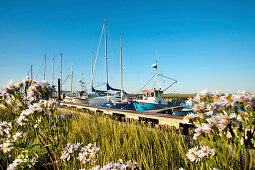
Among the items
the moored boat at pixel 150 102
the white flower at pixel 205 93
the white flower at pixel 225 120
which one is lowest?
the moored boat at pixel 150 102

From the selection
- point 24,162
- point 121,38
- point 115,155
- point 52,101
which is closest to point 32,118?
point 52,101

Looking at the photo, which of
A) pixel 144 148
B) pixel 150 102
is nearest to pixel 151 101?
pixel 150 102

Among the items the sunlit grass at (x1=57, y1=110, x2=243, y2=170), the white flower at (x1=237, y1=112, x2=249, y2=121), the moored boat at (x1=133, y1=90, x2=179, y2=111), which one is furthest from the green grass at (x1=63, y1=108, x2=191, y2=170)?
the moored boat at (x1=133, y1=90, x2=179, y2=111)

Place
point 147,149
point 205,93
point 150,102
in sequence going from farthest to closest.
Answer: point 150,102 → point 147,149 → point 205,93

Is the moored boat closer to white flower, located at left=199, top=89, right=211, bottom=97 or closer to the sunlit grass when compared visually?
the sunlit grass

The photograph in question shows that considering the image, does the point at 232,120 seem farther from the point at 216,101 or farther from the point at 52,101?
the point at 52,101

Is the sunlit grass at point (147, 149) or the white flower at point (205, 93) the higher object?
the white flower at point (205, 93)

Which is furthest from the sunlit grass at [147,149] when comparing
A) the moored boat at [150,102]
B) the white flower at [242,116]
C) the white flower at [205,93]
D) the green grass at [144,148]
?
the moored boat at [150,102]

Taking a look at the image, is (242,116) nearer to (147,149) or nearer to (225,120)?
(225,120)

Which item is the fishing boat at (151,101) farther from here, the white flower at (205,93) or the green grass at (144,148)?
the white flower at (205,93)

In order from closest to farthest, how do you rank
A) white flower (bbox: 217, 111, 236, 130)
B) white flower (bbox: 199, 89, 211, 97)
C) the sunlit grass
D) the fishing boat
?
white flower (bbox: 217, 111, 236, 130), white flower (bbox: 199, 89, 211, 97), the sunlit grass, the fishing boat

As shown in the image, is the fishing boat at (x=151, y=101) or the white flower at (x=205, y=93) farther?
the fishing boat at (x=151, y=101)

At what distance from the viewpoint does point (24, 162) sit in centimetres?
204

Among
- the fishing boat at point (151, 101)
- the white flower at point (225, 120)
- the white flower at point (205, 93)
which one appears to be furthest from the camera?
the fishing boat at point (151, 101)
